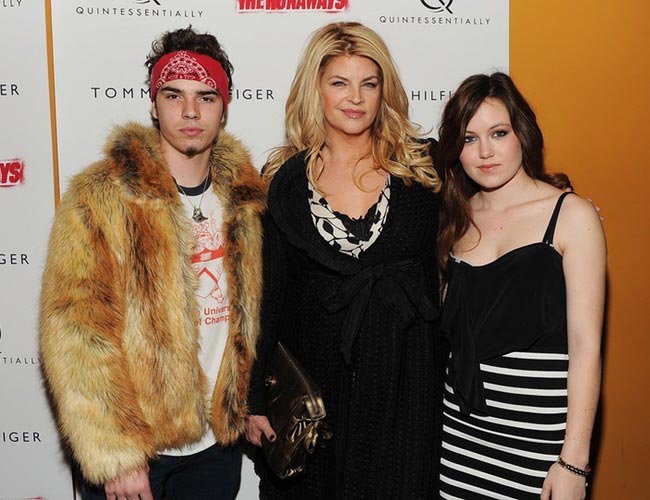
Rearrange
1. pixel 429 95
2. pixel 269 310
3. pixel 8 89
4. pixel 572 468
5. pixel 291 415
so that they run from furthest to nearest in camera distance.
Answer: pixel 429 95 < pixel 8 89 < pixel 269 310 < pixel 291 415 < pixel 572 468

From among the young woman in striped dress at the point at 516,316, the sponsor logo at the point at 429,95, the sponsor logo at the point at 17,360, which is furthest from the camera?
the sponsor logo at the point at 429,95

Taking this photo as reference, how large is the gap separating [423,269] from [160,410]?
3.18 ft

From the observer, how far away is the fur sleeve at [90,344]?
2.08 m

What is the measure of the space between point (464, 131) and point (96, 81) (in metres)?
1.53

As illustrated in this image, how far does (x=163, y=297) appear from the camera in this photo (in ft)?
7.22

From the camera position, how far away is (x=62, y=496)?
3033 mm

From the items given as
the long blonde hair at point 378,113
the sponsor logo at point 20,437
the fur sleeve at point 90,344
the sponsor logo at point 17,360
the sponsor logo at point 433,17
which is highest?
the sponsor logo at point 433,17

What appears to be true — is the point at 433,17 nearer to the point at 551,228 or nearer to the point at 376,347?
the point at 551,228

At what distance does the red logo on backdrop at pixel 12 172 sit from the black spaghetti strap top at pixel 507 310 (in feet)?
5.94

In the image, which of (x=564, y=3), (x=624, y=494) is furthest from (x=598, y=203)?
(x=624, y=494)

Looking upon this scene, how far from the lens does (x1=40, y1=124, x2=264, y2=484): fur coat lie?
209 centimetres

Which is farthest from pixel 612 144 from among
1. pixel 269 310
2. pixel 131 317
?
pixel 131 317

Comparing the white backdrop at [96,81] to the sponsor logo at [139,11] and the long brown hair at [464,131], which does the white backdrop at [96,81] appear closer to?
the sponsor logo at [139,11]

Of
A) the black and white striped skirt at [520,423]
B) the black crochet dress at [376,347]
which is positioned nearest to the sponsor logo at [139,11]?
the black crochet dress at [376,347]
